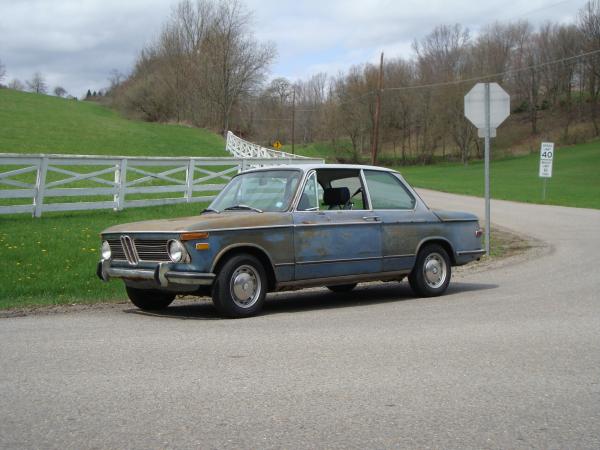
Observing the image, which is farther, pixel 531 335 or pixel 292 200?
pixel 292 200

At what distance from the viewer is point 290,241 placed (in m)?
9.32

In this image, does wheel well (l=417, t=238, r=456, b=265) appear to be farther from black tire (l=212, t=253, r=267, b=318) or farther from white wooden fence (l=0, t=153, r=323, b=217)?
white wooden fence (l=0, t=153, r=323, b=217)

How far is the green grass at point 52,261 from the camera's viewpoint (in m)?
10.7

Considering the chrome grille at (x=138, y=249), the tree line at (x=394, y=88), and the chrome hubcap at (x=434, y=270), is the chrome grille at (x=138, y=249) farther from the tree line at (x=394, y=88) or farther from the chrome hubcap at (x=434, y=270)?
the tree line at (x=394, y=88)

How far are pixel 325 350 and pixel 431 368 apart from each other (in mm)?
1079

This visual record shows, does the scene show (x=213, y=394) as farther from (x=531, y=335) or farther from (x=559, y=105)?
(x=559, y=105)

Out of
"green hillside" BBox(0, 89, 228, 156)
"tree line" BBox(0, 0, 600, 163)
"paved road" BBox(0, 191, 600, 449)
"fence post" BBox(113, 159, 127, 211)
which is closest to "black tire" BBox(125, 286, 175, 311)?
"paved road" BBox(0, 191, 600, 449)

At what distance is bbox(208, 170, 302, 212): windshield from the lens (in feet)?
31.8

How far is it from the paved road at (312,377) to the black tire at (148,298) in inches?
8.2

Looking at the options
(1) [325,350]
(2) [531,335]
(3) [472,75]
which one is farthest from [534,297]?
(3) [472,75]

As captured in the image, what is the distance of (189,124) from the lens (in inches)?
3398

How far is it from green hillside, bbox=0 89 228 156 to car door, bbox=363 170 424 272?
30.0 metres

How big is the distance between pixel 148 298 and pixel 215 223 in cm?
164

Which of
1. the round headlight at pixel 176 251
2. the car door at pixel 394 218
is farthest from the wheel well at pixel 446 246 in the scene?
the round headlight at pixel 176 251
